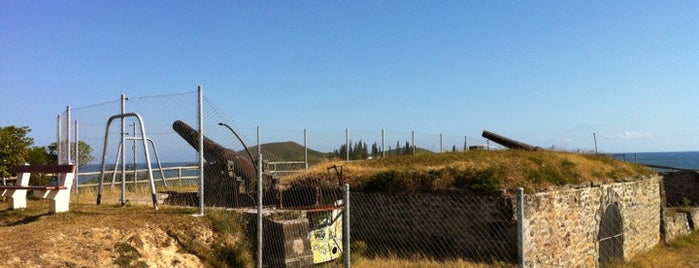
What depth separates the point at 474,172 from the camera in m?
13.9

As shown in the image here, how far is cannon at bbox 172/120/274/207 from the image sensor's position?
12922mm

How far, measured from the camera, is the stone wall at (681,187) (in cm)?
2784

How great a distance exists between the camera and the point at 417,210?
46.2 feet

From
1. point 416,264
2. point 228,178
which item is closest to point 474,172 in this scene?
point 416,264

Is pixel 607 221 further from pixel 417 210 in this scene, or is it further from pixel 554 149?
pixel 417 210

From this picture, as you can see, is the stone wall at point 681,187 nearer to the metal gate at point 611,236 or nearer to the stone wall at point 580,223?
the stone wall at point 580,223

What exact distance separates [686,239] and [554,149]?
→ 664cm

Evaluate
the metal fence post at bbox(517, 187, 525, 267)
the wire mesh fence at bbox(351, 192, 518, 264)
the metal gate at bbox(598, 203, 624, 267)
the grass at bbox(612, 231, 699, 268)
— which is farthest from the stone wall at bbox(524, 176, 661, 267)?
the metal fence post at bbox(517, 187, 525, 267)

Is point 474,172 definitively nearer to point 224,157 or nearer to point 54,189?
point 224,157

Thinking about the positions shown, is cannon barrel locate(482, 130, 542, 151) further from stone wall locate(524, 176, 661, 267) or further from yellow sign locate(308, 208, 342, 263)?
yellow sign locate(308, 208, 342, 263)

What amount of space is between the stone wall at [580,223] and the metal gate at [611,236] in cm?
5

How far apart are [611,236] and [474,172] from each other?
515 cm

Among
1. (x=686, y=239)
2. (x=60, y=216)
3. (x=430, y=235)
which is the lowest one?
(x=686, y=239)

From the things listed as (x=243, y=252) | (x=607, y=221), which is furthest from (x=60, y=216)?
(x=607, y=221)
